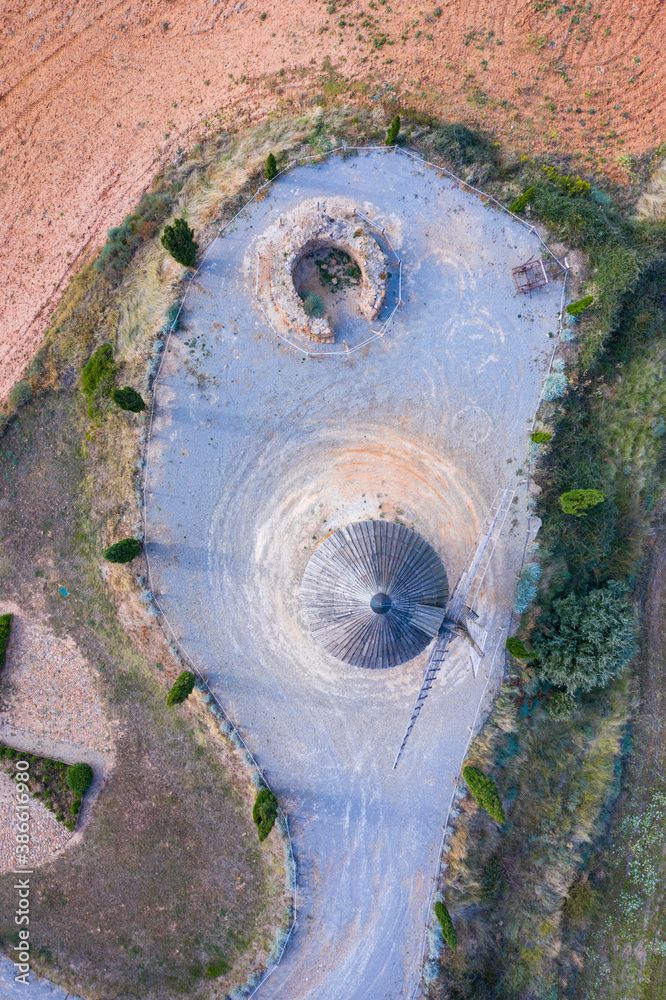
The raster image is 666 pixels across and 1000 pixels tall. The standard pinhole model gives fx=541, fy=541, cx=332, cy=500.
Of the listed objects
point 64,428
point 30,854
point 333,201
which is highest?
point 333,201

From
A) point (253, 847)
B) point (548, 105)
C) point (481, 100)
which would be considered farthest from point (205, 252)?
point (253, 847)

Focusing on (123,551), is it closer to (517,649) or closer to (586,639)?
(517,649)

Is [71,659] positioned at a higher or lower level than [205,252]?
lower

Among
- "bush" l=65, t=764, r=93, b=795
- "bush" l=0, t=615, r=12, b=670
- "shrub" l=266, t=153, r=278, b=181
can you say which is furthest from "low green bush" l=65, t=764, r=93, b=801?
"shrub" l=266, t=153, r=278, b=181

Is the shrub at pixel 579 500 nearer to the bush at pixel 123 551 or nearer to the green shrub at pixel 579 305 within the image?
the green shrub at pixel 579 305

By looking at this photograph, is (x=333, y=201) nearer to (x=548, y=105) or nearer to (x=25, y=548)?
(x=548, y=105)

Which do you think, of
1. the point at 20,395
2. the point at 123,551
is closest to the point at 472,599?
the point at 123,551

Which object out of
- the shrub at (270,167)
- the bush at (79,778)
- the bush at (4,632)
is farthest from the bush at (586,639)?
the bush at (4,632)
